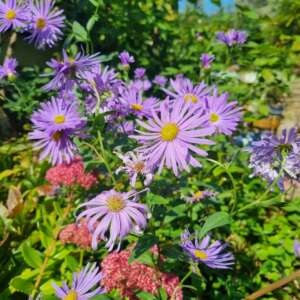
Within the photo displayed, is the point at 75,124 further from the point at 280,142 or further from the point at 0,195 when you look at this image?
the point at 0,195

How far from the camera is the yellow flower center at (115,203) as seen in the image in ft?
2.61

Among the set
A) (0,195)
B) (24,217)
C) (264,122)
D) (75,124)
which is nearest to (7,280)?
(24,217)

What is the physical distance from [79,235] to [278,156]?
28.0 inches

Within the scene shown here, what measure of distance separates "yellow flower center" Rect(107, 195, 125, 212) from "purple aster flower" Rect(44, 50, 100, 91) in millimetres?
343

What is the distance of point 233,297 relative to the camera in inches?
Result: 50.8

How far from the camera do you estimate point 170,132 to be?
75cm

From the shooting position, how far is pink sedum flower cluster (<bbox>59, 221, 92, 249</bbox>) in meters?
1.33

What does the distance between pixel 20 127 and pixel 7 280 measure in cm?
174

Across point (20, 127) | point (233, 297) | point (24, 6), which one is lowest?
point (233, 297)

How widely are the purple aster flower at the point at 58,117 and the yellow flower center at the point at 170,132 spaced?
0.76 ft

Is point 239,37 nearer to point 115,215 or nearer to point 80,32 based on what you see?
point 80,32

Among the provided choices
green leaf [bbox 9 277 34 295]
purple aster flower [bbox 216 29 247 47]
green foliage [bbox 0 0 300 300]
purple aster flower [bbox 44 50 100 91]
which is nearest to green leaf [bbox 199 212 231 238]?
green foliage [bbox 0 0 300 300]

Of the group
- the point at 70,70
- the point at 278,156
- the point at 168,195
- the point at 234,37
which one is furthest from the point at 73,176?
the point at 234,37

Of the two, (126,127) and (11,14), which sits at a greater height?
(11,14)
